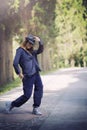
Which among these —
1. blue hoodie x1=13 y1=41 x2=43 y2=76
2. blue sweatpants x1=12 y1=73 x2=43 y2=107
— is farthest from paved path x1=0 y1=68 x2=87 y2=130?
blue hoodie x1=13 y1=41 x2=43 y2=76

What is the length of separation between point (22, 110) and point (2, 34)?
46.2 ft

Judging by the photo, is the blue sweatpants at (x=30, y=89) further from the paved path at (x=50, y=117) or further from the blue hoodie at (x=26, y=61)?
the paved path at (x=50, y=117)

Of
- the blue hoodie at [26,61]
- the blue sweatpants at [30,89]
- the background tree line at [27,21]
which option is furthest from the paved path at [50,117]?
the background tree line at [27,21]

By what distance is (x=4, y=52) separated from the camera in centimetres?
2858

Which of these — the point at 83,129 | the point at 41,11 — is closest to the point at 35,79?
the point at 83,129

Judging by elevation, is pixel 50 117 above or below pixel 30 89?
below

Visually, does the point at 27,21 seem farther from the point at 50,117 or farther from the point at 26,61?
the point at 50,117

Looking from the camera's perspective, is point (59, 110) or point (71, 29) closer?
point (59, 110)

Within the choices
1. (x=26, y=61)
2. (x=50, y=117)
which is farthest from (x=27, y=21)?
(x=50, y=117)

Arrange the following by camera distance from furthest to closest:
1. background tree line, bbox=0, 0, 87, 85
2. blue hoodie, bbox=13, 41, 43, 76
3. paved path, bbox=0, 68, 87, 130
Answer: background tree line, bbox=0, 0, 87, 85
blue hoodie, bbox=13, 41, 43, 76
paved path, bbox=0, 68, 87, 130

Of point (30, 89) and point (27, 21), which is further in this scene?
point (27, 21)

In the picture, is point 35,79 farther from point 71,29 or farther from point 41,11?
point 71,29

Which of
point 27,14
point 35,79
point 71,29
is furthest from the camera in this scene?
point 71,29

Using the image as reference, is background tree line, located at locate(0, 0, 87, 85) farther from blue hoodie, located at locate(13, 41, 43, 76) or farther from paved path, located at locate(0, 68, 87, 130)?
blue hoodie, located at locate(13, 41, 43, 76)
